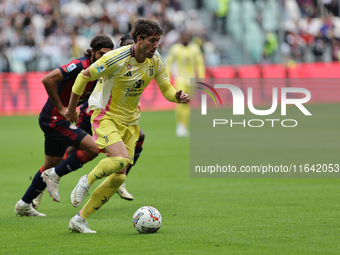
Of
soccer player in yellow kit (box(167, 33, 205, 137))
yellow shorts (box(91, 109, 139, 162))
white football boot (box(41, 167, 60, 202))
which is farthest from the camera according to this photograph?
soccer player in yellow kit (box(167, 33, 205, 137))

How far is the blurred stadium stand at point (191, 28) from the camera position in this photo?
2738cm

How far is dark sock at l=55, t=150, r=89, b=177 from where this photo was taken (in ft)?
26.9

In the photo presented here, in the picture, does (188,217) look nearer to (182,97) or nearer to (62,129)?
(182,97)

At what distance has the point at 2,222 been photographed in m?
8.16

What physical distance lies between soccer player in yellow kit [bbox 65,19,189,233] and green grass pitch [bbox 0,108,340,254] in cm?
46

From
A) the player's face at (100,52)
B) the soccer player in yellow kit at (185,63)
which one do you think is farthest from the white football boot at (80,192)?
the soccer player in yellow kit at (185,63)

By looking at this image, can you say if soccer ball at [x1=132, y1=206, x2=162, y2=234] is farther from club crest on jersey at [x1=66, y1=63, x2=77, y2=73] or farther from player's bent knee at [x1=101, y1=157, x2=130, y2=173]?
club crest on jersey at [x1=66, y1=63, x2=77, y2=73]

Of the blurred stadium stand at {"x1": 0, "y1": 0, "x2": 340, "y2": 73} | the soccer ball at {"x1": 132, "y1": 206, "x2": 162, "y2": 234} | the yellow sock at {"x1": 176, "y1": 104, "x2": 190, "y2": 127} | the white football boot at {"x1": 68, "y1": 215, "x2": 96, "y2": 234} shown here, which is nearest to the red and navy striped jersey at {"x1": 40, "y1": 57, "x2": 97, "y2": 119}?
the white football boot at {"x1": 68, "y1": 215, "x2": 96, "y2": 234}

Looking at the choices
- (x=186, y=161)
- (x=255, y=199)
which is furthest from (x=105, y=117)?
(x=186, y=161)

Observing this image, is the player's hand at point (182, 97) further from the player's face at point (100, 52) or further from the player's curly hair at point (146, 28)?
the player's face at point (100, 52)

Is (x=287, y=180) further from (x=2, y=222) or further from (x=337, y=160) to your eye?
(x=2, y=222)

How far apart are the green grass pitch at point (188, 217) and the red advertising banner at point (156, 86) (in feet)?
35.2

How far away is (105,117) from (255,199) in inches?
117

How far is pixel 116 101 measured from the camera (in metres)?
7.50
